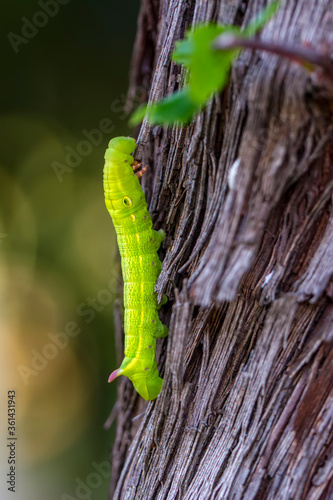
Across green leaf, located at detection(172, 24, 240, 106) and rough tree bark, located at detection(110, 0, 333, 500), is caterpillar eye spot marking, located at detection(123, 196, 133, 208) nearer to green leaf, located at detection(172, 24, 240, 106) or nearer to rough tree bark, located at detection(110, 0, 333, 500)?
rough tree bark, located at detection(110, 0, 333, 500)

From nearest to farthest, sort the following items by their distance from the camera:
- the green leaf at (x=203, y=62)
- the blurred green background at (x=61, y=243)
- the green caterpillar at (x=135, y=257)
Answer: the green leaf at (x=203, y=62) < the green caterpillar at (x=135, y=257) < the blurred green background at (x=61, y=243)

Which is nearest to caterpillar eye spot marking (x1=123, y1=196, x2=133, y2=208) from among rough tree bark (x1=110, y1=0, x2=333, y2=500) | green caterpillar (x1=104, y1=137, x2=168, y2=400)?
green caterpillar (x1=104, y1=137, x2=168, y2=400)

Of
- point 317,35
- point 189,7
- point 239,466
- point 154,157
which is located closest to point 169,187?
point 154,157

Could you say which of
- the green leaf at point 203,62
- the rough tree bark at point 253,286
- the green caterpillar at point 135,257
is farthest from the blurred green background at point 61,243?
the green leaf at point 203,62

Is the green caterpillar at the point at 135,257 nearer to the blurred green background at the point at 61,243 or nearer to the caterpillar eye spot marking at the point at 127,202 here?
the caterpillar eye spot marking at the point at 127,202

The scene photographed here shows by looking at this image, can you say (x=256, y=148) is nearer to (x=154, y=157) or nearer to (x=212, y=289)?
(x=212, y=289)

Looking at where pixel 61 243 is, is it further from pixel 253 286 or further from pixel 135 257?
pixel 253 286
